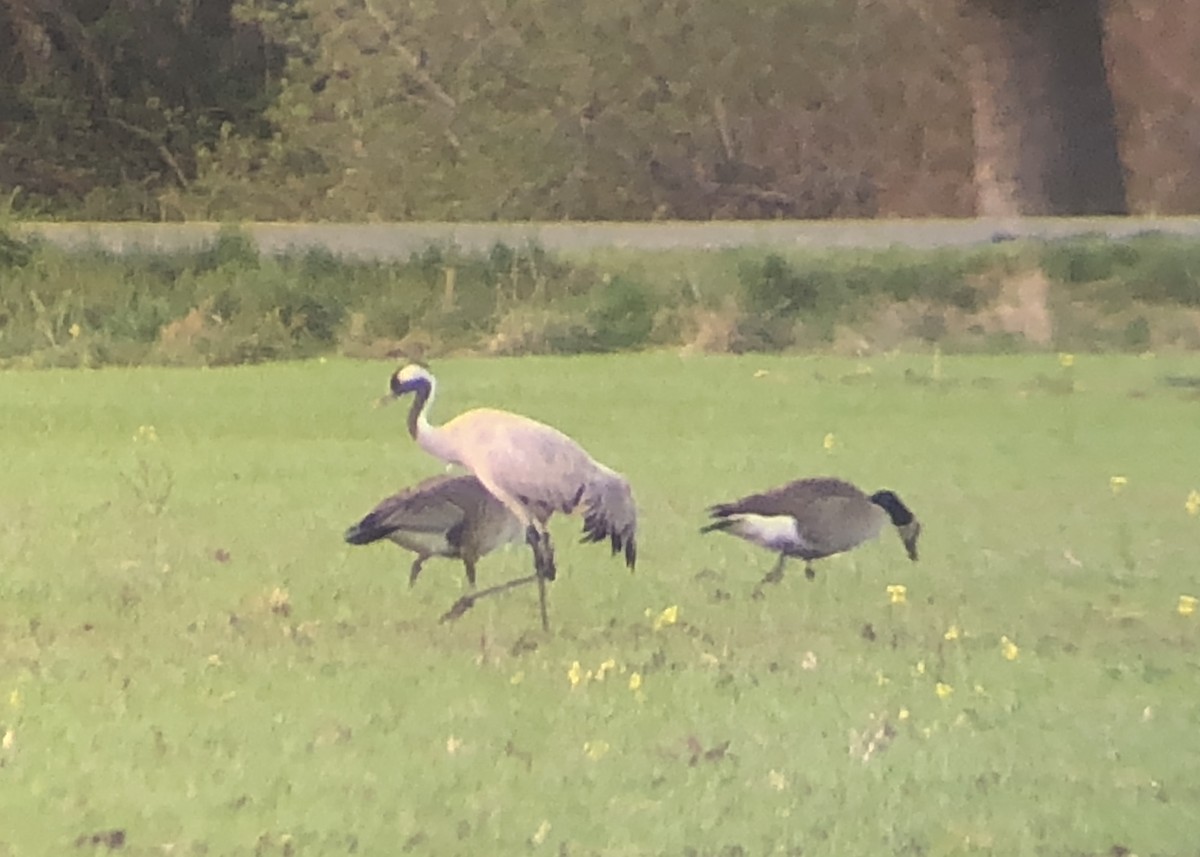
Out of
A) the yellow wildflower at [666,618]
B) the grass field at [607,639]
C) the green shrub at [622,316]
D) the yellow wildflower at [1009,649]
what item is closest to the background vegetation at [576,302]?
the green shrub at [622,316]

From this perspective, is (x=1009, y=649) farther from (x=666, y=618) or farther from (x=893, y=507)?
(x=666, y=618)

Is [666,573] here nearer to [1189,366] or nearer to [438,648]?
[438,648]

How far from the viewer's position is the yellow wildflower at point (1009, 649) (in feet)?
5.81

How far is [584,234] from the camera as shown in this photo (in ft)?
11.2

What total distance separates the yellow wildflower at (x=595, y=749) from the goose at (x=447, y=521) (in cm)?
28

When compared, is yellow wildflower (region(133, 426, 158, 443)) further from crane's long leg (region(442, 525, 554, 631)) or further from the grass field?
crane's long leg (region(442, 525, 554, 631))

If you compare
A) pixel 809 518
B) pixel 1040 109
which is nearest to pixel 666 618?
pixel 809 518

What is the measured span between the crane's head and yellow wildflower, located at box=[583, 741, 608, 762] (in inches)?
16.6

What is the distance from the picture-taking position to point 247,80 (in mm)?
4961

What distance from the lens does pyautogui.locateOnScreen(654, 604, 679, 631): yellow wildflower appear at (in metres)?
1.83

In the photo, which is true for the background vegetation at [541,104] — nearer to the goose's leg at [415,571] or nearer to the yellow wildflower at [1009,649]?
the goose's leg at [415,571]

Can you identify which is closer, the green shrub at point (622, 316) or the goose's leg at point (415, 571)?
the goose's leg at point (415, 571)

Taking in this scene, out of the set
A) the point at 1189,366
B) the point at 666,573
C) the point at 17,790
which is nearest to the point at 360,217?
the point at 1189,366

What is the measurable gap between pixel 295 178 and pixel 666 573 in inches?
119
